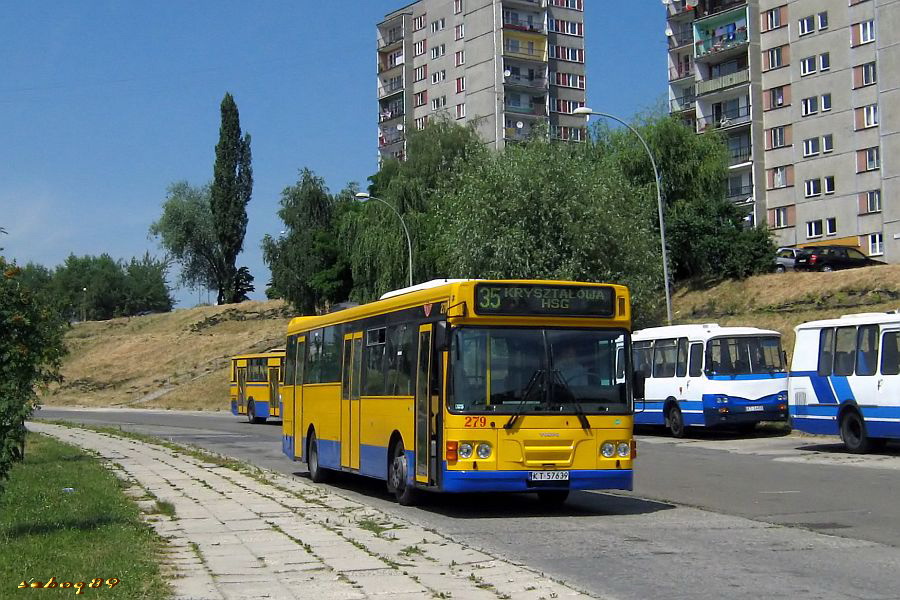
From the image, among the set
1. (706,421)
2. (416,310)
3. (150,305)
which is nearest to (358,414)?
(416,310)

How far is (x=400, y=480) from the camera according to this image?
52.6 ft

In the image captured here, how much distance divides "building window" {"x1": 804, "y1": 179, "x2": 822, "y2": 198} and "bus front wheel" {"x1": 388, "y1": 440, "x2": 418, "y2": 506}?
61.5 m

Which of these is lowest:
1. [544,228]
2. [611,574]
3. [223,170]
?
[611,574]

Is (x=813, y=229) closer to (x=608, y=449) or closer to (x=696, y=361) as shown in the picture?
(x=696, y=361)

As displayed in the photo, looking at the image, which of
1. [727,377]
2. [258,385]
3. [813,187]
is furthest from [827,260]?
[727,377]

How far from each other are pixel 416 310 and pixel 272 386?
1303 inches

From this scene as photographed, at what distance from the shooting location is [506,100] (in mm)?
101375

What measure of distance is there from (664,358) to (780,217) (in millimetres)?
46097

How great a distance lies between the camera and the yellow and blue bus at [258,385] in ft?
156

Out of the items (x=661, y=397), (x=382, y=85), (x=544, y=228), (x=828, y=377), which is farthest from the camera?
(x=382, y=85)

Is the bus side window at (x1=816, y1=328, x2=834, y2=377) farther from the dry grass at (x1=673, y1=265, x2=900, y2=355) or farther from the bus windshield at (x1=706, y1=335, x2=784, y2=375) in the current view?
the dry grass at (x1=673, y1=265, x2=900, y2=355)

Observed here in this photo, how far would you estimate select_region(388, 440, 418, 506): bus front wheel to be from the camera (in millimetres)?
15727

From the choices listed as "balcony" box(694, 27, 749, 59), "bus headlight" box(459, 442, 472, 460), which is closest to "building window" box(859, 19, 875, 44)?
"balcony" box(694, 27, 749, 59)

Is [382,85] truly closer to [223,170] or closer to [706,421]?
[223,170]
